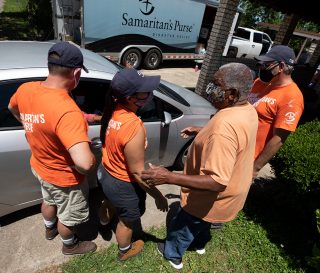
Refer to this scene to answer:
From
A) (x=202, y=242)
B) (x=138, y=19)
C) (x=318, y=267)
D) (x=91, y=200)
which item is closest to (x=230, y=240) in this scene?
(x=202, y=242)

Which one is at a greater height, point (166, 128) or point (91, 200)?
point (166, 128)

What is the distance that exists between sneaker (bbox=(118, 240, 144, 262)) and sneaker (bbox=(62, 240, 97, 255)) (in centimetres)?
34

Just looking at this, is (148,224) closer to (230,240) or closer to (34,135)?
(230,240)

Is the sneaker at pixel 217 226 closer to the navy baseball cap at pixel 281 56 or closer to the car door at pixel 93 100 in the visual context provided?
the car door at pixel 93 100

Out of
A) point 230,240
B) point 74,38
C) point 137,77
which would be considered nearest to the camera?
point 137,77

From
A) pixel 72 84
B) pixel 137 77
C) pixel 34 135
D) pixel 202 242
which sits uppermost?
pixel 137 77

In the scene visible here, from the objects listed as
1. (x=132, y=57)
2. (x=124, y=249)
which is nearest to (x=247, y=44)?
(x=132, y=57)

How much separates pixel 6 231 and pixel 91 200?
1.00 metres

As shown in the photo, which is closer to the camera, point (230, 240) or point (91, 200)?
point (230, 240)

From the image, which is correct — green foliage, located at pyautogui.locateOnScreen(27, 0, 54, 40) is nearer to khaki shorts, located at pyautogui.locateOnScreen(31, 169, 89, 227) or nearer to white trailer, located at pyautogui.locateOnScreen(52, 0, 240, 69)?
white trailer, located at pyautogui.locateOnScreen(52, 0, 240, 69)

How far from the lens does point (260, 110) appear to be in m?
2.82

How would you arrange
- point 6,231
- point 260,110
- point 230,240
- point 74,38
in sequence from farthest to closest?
point 74,38
point 230,240
point 6,231
point 260,110

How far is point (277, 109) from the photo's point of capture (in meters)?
2.72

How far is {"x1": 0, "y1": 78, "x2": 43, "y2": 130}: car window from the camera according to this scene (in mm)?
2502
